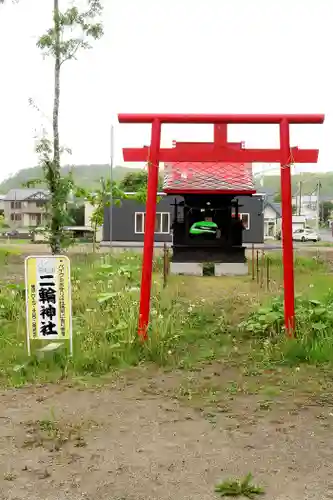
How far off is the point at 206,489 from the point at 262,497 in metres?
0.36

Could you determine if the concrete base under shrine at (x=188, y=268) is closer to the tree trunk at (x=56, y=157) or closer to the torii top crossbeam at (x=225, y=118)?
the tree trunk at (x=56, y=157)

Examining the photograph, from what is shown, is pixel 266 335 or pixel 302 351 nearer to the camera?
pixel 302 351

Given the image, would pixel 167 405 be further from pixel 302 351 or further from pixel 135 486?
pixel 302 351

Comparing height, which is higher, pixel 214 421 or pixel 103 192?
pixel 103 192

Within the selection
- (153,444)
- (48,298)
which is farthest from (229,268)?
(153,444)

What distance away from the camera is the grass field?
4020 mm

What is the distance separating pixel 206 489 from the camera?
3848 mm

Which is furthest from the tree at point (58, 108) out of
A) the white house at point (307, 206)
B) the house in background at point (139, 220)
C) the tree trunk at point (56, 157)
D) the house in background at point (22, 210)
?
the white house at point (307, 206)

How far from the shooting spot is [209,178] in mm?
16406

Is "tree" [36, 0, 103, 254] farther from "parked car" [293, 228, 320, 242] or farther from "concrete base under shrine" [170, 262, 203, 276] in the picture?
"parked car" [293, 228, 320, 242]

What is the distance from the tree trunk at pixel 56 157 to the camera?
42.7 ft

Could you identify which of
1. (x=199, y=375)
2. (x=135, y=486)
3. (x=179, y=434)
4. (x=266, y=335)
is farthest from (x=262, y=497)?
(x=266, y=335)

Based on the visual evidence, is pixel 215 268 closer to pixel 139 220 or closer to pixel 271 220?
pixel 139 220

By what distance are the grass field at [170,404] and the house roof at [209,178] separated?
608 cm
